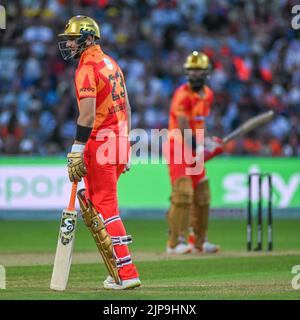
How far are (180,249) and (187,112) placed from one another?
193 centimetres

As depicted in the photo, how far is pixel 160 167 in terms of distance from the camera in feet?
→ 64.5

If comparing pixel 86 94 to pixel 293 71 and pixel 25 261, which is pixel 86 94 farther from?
pixel 293 71

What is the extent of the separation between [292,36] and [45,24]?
6514mm

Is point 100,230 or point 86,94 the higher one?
point 86,94

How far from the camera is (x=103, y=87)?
946 centimetres

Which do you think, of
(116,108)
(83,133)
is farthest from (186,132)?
(83,133)

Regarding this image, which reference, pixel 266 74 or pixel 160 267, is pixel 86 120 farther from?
pixel 266 74

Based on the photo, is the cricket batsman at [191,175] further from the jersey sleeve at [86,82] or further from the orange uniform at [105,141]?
the jersey sleeve at [86,82]

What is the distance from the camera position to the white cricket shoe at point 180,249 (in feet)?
44.9

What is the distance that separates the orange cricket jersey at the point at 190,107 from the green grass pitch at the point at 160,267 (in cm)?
186

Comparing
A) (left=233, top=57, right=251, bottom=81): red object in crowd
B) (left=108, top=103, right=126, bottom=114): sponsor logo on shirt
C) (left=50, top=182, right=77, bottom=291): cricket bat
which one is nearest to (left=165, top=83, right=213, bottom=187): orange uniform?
(left=108, top=103, right=126, bottom=114): sponsor logo on shirt

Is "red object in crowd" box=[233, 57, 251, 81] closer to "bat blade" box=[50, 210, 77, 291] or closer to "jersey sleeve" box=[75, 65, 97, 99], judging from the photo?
"jersey sleeve" box=[75, 65, 97, 99]

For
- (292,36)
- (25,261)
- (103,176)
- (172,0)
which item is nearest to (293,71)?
(292,36)

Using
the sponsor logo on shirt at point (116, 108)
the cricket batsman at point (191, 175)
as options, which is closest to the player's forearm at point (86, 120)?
the sponsor logo on shirt at point (116, 108)
